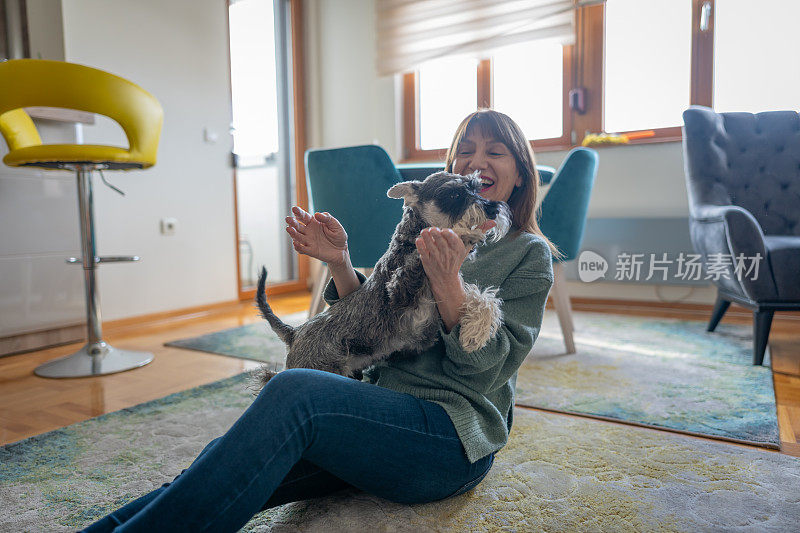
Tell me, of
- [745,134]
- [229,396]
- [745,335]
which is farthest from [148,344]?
[745,134]

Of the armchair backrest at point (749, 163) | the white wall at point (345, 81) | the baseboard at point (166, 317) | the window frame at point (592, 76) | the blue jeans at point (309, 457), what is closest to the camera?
the blue jeans at point (309, 457)

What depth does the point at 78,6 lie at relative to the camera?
3027 mm

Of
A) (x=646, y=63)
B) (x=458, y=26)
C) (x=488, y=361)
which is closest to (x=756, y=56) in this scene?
(x=646, y=63)

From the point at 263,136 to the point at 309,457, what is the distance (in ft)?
13.6

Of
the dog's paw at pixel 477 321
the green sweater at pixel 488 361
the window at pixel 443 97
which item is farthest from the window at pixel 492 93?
the dog's paw at pixel 477 321

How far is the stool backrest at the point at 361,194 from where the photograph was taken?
236 centimetres

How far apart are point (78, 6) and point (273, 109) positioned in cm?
191

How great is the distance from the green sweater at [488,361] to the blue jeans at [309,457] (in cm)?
4

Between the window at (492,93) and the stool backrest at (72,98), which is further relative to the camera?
the window at (492,93)

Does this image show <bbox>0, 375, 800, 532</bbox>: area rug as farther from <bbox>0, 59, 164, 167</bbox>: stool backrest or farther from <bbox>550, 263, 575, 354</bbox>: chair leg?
<bbox>0, 59, 164, 167</bbox>: stool backrest

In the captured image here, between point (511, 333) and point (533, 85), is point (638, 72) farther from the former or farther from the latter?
point (511, 333)

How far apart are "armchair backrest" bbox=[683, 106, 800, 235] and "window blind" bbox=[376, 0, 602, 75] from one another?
133 cm

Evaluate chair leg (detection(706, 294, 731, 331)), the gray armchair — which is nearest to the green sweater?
the gray armchair

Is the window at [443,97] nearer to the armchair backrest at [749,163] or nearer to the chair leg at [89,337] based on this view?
the armchair backrest at [749,163]
